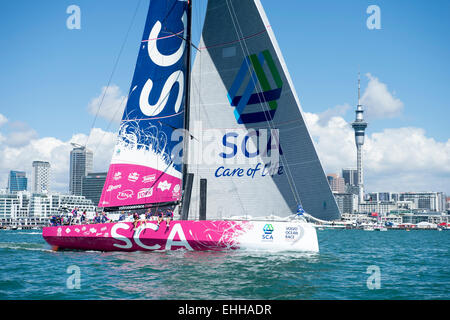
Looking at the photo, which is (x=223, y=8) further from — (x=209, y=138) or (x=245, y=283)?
(x=245, y=283)

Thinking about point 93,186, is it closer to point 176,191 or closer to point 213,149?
point 176,191

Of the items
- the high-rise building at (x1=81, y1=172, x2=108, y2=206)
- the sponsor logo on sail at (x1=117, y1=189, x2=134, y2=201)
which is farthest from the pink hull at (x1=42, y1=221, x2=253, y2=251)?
the high-rise building at (x1=81, y1=172, x2=108, y2=206)

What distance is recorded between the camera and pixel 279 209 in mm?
16281

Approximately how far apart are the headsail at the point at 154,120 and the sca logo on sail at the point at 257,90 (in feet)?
7.20

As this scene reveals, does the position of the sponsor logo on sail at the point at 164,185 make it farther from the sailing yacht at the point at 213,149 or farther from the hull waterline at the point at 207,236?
the hull waterline at the point at 207,236

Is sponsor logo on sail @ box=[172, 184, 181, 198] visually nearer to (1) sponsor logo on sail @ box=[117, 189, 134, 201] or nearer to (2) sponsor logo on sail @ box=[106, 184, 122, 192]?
(1) sponsor logo on sail @ box=[117, 189, 134, 201]

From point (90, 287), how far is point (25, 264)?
211 inches

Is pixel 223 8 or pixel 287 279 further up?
pixel 223 8

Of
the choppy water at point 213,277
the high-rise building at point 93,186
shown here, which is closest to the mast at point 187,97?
the choppy water at point 213,277

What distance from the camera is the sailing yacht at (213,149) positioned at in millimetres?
15648

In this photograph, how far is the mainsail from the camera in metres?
16.0

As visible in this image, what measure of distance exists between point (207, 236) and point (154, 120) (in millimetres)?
5365

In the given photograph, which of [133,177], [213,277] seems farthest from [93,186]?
[213,277]
